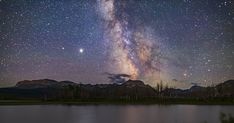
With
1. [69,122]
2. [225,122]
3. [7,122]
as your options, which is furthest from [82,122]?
[225,122]

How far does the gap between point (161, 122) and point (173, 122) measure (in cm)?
201

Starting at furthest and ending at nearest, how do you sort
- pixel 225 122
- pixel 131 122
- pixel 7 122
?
1. pixel 131 122
2. pixel 7 122
3. pixel 225 122

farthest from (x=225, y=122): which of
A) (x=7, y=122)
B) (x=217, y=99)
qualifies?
(x=217, y=99)

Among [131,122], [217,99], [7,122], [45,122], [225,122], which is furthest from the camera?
[217,99]

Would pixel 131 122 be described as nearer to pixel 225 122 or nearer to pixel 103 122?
pixel 103 122

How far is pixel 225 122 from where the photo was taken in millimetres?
21281

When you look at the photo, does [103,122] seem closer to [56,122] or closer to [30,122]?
[56,122]

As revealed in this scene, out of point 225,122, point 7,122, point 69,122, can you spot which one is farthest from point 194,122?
point 225,122

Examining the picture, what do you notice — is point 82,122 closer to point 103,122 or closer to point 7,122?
point 103,122

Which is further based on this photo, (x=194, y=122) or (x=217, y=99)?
(x=217, y=99)

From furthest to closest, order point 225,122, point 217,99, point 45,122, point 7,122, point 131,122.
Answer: point 217,99 → point 131,122 → point 45,122 → point 7,122 → point 225,122

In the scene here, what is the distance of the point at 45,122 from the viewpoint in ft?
158

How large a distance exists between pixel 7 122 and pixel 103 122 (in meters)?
11.8

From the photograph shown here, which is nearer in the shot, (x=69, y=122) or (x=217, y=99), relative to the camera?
(x=69, y=122)
